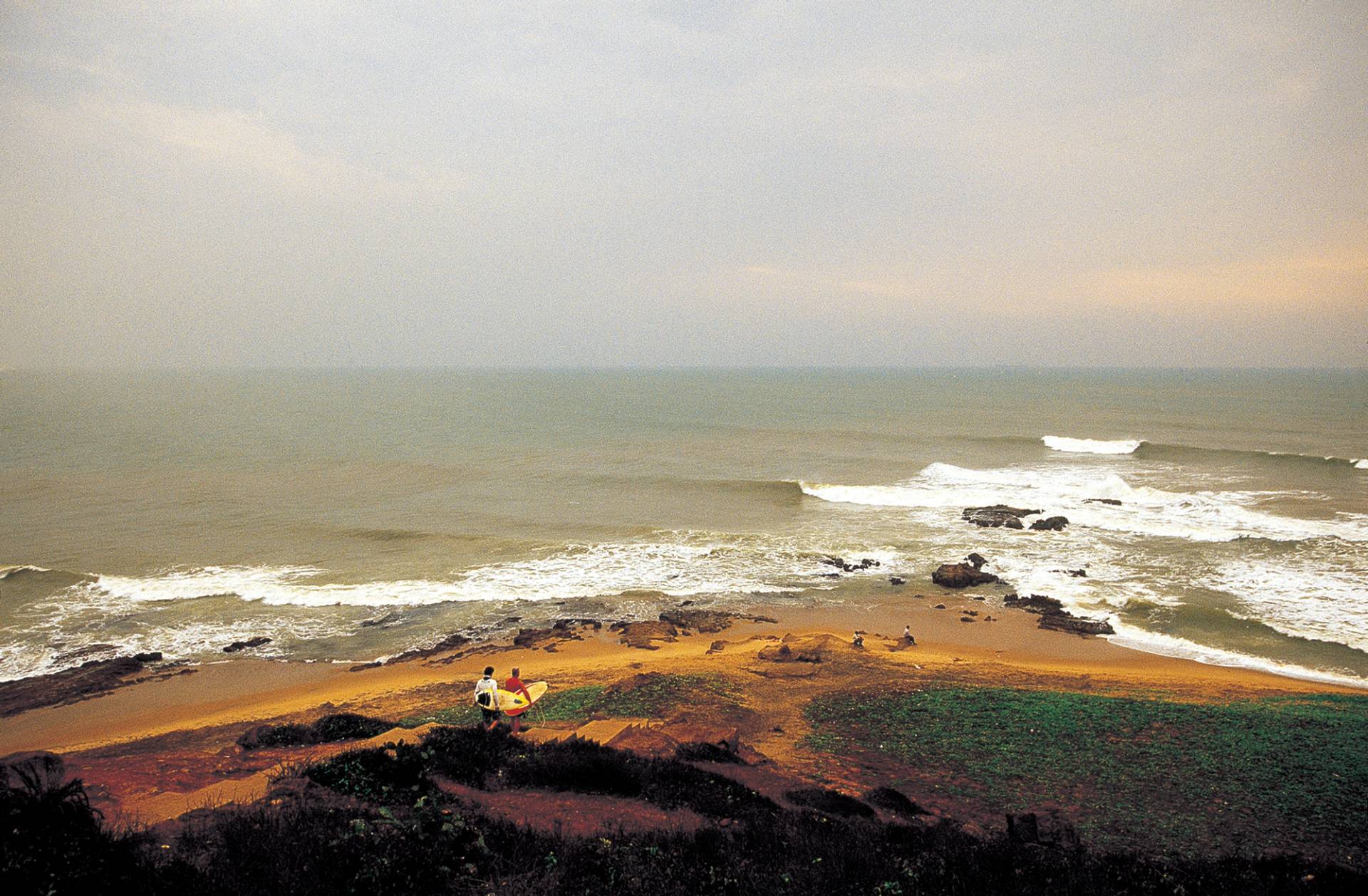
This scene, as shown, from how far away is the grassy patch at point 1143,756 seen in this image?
9.01 metres

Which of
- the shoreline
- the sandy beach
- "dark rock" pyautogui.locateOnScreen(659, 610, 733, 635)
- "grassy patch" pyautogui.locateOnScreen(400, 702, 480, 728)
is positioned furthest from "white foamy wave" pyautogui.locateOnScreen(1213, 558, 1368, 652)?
"grassy patch" pyautogui.locateOnScreen(400, 702, 480, 728)

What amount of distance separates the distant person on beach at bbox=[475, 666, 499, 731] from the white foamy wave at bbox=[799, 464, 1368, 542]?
2777 cm

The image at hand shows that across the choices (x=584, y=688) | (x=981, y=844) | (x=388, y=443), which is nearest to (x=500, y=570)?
(x=584, y=688)

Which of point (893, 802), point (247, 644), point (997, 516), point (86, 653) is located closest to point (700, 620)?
point (893, 802)

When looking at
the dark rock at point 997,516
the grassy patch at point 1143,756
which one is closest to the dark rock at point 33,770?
the grassy patch at point 1143,756

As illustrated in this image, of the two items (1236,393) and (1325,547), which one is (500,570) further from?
(1236,393)

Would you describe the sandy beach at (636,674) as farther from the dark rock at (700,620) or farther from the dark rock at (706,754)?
the dark rock at (706,754)

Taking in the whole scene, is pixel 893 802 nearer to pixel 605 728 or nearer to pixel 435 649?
pixel 605 728

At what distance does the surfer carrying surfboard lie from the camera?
11.7 meters

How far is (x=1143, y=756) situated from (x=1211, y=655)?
8914 millimetres

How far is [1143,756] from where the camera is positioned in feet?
36.3

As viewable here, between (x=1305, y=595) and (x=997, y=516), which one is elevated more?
(x=997, y=516)

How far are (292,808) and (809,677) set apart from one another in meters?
11.2

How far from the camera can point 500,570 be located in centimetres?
2581
